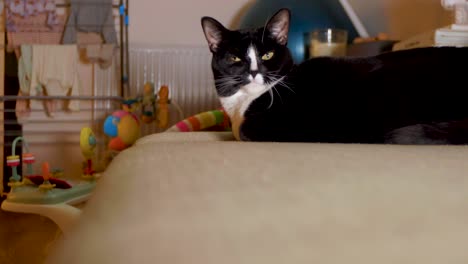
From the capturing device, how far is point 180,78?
254cm

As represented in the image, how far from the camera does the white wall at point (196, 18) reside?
7.72 ft

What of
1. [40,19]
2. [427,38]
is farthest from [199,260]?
[40,19]

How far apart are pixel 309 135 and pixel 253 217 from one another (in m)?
0.61

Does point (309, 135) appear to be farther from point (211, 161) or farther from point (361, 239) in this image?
point (361, 239)

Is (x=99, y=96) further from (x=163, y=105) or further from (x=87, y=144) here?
(x=87, y=144)

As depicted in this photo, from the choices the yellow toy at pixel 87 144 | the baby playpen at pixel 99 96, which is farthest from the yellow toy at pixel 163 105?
the yellow toy at pixel 87 144

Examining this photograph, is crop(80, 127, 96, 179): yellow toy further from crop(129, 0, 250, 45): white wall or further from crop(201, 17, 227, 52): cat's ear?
crop(201, 17, 227, 52): cat's ear

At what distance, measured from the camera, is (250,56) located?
101 cm

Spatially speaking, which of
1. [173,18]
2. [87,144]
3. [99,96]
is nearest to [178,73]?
[173,18]

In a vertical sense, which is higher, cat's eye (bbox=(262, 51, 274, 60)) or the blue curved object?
the blue curved object

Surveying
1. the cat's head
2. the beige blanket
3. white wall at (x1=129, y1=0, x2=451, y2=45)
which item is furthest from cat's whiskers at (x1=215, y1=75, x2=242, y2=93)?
white wall at (x1=129, y1=0, x2=451, y2=45)

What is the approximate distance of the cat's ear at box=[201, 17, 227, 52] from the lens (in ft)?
3.53

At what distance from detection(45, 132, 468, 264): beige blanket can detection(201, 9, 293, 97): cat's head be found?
2.08ft

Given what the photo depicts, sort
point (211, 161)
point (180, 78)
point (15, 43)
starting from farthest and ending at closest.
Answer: point (180, 78) → point (15, 43) → point (211, 161)
